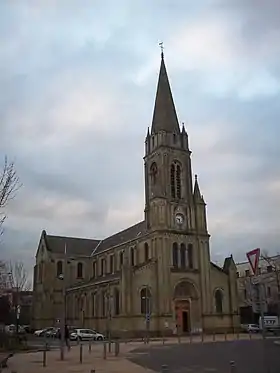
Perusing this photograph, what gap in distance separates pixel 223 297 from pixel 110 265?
23543 millimetres

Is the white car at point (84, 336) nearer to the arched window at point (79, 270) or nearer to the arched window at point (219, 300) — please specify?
the arched window at point (219, 300)

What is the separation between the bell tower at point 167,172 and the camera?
70500 millimetres

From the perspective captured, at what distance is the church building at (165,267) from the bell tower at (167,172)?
0.14 m

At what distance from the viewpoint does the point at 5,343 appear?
40969 millimetres

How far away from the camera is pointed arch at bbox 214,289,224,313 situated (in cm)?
7025

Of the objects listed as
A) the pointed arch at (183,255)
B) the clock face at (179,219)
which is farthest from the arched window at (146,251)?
the clock face at (179,219)

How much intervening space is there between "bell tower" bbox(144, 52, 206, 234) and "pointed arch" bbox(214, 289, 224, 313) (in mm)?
9995

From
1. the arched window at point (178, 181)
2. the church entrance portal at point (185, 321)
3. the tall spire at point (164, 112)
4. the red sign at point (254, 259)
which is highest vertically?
the tall spire at point (164, 112)

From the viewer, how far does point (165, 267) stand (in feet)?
218

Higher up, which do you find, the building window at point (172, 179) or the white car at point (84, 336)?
the building window at point (172, 179)

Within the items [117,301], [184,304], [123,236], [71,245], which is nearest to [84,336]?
[117,301]

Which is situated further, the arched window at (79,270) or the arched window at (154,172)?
the arched window at (79,270)

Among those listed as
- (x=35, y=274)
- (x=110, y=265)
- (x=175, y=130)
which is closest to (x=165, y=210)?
(x=175, y=130)

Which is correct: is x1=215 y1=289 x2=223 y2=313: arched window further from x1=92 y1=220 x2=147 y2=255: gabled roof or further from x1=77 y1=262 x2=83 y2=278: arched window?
x1=77 y1=262 x2=83 y2=278: arched window
